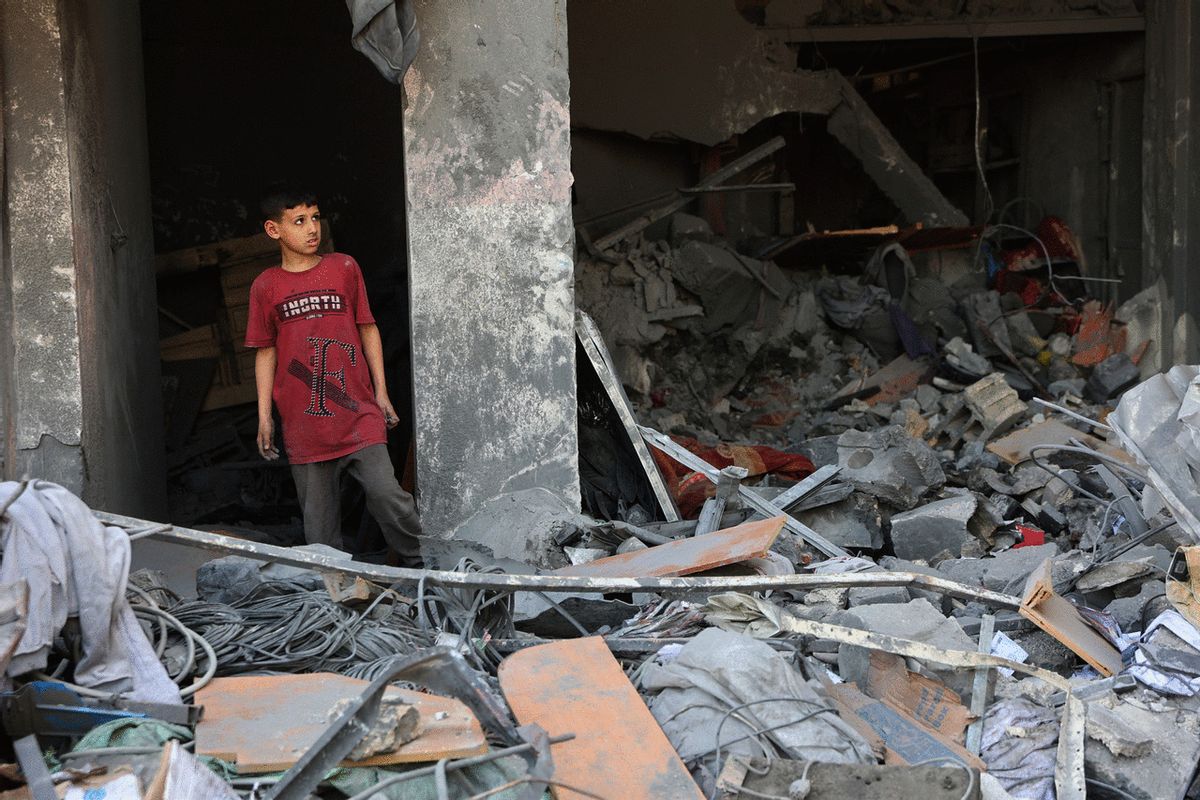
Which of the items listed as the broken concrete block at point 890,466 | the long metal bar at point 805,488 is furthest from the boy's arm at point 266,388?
the broken concrete block at point 890,466

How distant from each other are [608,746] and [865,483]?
10.2 feet

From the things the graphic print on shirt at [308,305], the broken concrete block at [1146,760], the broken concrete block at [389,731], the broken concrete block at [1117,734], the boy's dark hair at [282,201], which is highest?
the boy's dark hair at [282,201]

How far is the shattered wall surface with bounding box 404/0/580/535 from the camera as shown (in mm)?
5098

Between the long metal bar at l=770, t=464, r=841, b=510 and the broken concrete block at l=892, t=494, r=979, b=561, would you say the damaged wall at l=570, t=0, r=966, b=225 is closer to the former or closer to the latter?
the long metal bar at l=770, t=464, r=841, b=510

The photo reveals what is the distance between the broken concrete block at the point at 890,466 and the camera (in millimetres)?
6082

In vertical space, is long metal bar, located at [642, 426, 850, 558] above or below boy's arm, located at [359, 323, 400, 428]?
below

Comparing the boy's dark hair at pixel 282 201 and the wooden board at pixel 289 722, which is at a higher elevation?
the boy's dark hair at pixel 282 201

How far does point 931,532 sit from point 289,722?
343cm

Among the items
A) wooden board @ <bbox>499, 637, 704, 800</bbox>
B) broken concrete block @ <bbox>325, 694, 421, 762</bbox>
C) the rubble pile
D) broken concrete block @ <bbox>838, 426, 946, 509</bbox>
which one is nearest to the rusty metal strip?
the rubble pile

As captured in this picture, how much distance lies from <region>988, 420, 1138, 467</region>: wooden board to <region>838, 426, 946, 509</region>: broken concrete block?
29.6 inches

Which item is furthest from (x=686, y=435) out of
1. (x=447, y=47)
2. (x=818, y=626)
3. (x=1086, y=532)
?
(x=818, y=626)

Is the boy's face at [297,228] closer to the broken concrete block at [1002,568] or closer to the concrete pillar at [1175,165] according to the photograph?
the broken concrete block at [1002,568]

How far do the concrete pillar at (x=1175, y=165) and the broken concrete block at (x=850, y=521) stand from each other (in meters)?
5.37

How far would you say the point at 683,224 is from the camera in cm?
1009
